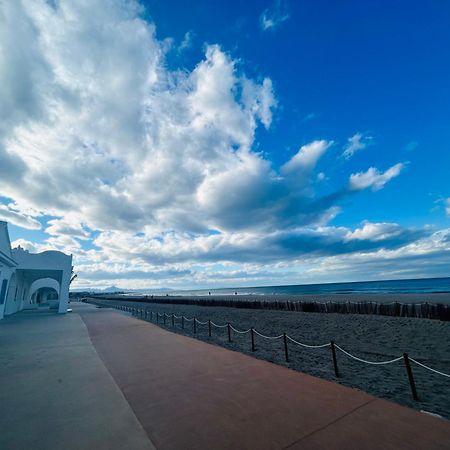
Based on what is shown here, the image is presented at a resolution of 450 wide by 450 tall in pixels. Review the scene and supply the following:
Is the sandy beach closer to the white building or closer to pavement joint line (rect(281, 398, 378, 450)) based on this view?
pavement joint line (rect(281, 398, 378, 450))

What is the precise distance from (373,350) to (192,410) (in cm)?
918

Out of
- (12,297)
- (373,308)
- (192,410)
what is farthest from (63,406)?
(12,297)

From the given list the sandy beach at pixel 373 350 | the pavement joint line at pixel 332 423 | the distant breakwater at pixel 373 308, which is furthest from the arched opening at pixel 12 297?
the pavement joint line at pixel 332 423

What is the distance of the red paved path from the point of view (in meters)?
3.43

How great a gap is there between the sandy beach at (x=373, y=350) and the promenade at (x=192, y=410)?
120cm

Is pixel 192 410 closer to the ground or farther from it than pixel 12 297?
closer to the ground

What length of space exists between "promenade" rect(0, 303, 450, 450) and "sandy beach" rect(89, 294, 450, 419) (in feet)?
3.93

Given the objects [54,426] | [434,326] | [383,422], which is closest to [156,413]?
[54,426]

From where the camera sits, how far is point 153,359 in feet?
25.2

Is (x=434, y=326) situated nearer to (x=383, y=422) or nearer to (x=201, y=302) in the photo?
(x=383, y=422)

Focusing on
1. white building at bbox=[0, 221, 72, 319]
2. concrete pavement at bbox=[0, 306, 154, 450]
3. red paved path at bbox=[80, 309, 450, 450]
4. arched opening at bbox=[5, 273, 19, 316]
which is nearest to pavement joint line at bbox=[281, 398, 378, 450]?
red paved path at bbox=[80, 309, 450, 450]

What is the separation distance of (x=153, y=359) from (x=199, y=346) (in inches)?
90.4

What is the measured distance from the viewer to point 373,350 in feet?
33.4

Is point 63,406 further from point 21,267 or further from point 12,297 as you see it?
point 12,297
